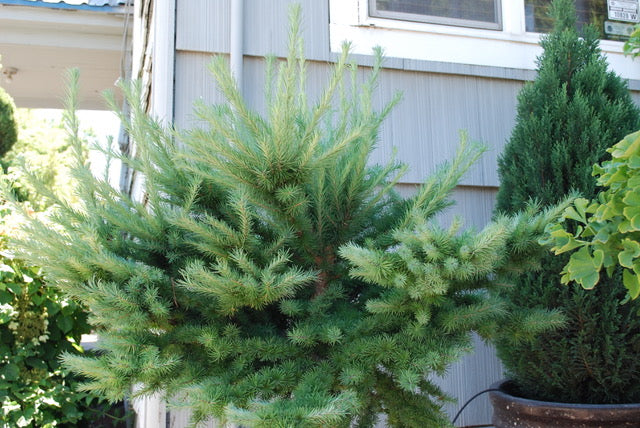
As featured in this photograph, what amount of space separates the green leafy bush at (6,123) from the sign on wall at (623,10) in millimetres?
6326

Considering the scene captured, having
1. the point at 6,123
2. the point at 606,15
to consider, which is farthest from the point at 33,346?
the point at 6,123

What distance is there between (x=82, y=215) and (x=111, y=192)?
A: 11 cm

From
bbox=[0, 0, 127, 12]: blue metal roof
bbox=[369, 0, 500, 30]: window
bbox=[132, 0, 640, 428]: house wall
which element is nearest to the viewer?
bbox=[132, 0, 640, 428]: house wall

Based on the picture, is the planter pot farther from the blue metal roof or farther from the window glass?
the blue metal roof

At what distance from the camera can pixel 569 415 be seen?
2094 millimetres

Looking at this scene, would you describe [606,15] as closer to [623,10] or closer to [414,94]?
[623,10]

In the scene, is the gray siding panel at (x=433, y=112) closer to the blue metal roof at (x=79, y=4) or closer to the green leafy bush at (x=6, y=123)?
the blue metal roof at (x=79, y=4)

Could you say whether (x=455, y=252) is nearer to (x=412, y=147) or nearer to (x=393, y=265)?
(x=393, y=265)

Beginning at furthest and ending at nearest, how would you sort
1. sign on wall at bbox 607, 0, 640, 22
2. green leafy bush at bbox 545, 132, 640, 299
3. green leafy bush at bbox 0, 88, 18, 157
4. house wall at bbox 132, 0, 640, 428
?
1. green leafy bush at bbox 0, 88, 18, 157
2. sign on wall at bbox 607, 0, 640, 22
3. house wall at bbox 132, 0, 640, 428
4. green leafy bush at bbox 545, 132, 640, 299

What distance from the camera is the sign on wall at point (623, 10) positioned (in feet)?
11.3

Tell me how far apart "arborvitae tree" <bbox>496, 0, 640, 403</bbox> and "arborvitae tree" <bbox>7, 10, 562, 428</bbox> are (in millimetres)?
758

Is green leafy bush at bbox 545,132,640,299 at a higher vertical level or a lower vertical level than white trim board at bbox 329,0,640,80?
lower

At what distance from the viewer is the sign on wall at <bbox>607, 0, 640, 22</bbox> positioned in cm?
344

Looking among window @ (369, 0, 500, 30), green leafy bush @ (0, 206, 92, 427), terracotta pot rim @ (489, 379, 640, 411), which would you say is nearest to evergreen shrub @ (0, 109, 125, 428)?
green leafy bush @ (0, 206, 92, 427)
